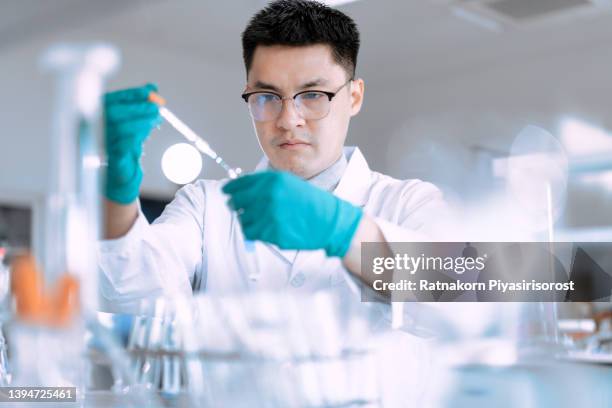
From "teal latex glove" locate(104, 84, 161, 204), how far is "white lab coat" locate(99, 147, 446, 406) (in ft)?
0.18

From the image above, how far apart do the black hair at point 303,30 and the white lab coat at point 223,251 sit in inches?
6.2

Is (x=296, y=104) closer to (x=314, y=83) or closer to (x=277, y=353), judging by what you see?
(x=314, y=83)

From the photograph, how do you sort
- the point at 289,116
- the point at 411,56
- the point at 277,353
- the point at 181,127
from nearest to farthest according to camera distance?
1. the point at 277,353
2. the point at 181,127
3. the point at 289,116
4. the point at 411,56

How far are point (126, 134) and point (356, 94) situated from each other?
0.47m

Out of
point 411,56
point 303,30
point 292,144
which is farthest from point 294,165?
point 411,56

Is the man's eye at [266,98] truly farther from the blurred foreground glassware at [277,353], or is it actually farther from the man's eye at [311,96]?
the blurred foreground glassware at [277,353]

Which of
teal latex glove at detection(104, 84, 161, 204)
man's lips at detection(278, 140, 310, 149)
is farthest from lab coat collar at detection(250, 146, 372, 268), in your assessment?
teal latex glove at detection(104, 84, 161, 204)

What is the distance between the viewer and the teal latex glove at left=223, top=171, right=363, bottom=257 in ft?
2.26

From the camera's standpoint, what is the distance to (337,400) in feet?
1.88

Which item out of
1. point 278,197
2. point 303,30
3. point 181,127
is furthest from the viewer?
point 303,30

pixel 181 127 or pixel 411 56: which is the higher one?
pixel 411 56

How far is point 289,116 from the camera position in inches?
37.0

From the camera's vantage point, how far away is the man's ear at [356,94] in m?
1.12

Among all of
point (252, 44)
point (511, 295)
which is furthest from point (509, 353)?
point (252, 44)
